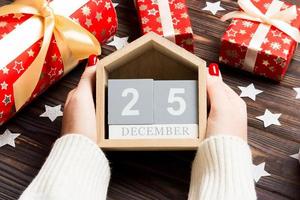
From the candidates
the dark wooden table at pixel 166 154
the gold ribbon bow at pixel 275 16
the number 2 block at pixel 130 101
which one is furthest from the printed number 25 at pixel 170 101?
the gold ribbon bow at pixel 275 16

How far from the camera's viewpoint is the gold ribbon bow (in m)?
0.98

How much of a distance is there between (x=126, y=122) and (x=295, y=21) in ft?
1.33

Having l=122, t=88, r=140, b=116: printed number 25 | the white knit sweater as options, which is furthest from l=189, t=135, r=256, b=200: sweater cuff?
l=122, t=88, r=140, b=116: printed number 25

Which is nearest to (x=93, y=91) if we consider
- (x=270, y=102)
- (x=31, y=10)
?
(x=31, y=10)

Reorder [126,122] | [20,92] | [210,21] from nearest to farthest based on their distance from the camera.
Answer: [126,122], [20,92], [210,21]

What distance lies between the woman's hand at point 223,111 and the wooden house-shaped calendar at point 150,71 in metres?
0.03

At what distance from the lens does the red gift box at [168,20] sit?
3.18 feet

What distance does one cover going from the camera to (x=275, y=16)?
3.26 feet

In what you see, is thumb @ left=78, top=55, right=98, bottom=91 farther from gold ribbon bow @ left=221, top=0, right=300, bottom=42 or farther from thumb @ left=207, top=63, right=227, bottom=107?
gold ribbon bow @ left=221, top=0, right=300, bottom=42

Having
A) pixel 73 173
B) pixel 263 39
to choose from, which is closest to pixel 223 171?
pixel 73 173

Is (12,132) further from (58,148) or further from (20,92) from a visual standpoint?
(58,148)

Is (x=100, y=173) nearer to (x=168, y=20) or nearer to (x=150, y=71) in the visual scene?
(x=150, y=71)

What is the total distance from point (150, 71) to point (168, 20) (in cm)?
18

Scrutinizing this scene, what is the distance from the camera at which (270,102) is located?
96 cm
